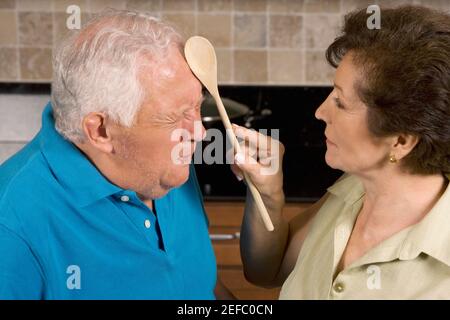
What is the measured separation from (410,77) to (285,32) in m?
1.60

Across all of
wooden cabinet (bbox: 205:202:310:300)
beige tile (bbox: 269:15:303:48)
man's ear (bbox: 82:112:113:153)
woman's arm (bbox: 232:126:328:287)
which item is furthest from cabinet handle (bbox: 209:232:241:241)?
man's ear (bbox: 82:112:113:153)

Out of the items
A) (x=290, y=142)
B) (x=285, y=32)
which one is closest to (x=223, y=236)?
(x=290, y=142)

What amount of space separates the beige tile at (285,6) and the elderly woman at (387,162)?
142 cm

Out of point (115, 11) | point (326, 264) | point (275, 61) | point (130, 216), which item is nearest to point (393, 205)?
point (326, 264)

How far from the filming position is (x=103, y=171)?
115cm

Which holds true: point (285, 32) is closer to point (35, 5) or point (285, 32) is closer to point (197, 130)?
point (35, 5)

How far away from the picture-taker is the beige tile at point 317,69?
2572 millimetres

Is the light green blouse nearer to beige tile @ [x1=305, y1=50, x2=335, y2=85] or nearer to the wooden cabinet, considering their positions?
the wooden cabinet

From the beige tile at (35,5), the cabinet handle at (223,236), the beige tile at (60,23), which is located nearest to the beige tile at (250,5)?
the beige tile at (60,23)

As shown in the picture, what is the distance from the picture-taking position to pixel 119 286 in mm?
1134

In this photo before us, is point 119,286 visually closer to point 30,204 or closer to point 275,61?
point 30,204

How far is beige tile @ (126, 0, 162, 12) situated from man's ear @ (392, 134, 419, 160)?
Answer: 5.34 ft

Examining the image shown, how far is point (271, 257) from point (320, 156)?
3.11 ft

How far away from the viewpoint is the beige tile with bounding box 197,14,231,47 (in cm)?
256
